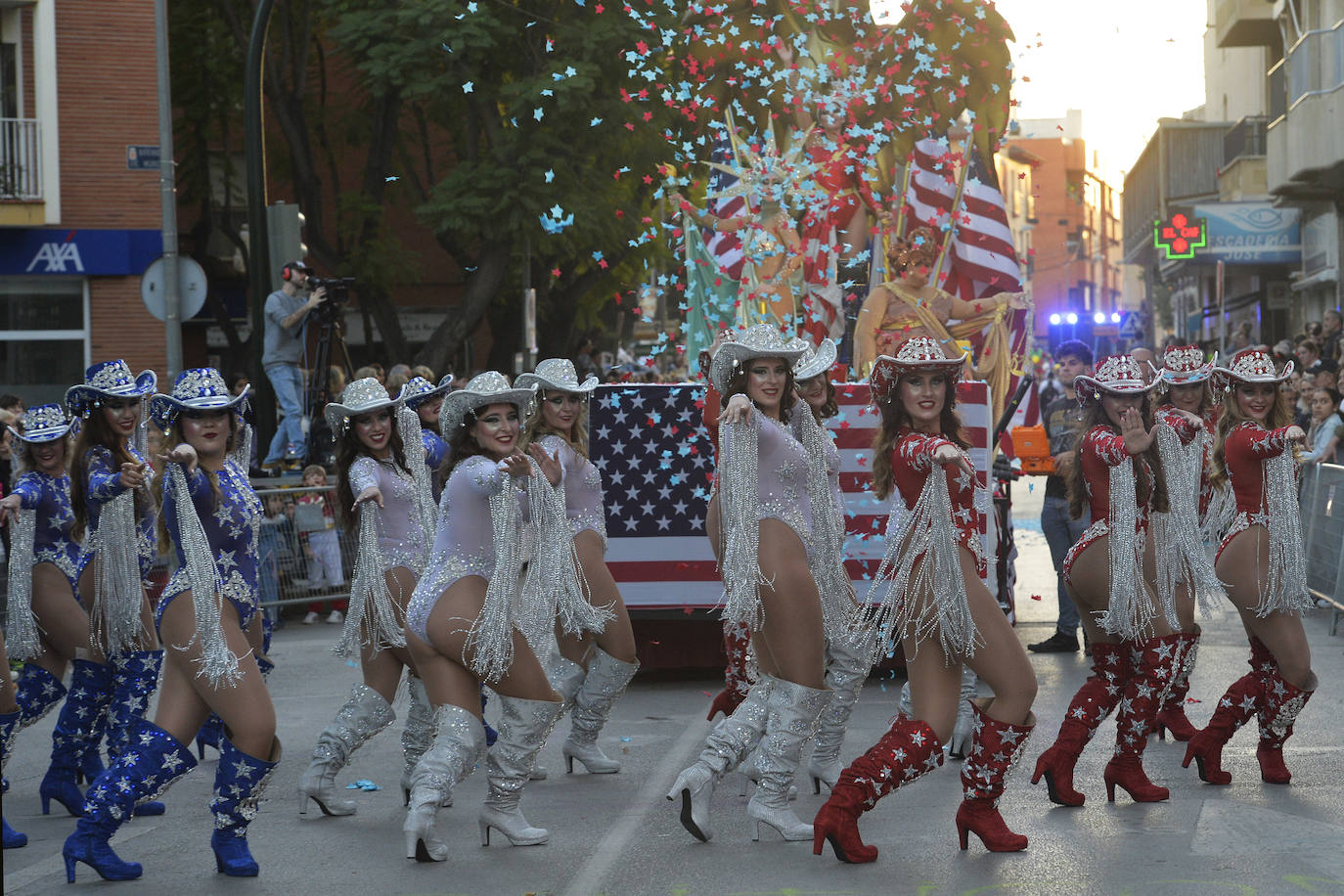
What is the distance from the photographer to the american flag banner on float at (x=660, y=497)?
9719 millimetres

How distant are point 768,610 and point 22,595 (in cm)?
332

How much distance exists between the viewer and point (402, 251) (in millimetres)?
26781

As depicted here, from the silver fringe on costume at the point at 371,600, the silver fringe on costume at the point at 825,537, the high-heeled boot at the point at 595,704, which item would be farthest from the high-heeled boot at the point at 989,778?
the silver fringe on costume at the point at 371,600

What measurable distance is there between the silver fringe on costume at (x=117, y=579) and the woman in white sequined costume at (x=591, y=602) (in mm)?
1776

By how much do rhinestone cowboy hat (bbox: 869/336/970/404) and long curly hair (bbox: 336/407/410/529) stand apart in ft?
7.40

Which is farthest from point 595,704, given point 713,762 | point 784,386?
point 784,386

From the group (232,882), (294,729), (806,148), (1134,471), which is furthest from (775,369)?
(806,148)

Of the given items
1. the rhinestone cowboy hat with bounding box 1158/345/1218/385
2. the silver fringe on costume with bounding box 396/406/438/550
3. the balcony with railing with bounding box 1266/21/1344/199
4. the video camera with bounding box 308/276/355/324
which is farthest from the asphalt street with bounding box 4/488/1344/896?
the balcony with railing with bounding box 1266/21/1344/199

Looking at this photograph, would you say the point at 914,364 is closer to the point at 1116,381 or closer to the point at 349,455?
the point at 1116,381

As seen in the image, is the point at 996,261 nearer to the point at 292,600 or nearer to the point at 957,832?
the point at 292,600

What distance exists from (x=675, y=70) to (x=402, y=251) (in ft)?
47.4

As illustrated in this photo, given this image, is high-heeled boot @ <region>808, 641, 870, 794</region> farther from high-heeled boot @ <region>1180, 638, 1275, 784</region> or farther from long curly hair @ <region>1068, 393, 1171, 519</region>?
high-heeled boot @ <region>1180, 638, 1275, 784</region>

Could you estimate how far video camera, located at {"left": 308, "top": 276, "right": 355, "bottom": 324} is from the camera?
14.9 m

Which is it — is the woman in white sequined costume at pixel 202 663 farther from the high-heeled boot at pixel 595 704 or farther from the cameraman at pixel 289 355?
the cameraman at pixel 289 355
